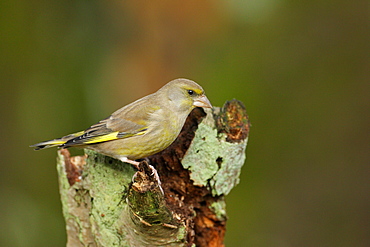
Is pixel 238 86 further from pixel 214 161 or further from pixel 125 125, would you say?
pixel 214 161

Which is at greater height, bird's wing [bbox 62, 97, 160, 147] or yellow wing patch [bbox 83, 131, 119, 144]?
bird's wing [bbox 62, 97, 160, 147]

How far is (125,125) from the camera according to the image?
416cm

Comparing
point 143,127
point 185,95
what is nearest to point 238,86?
point 185,95

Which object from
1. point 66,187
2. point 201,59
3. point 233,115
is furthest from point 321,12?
point 66,187

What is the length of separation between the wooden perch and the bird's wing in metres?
0.18

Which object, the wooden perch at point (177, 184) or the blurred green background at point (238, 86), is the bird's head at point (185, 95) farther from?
the blurred green background at point (238, 86)

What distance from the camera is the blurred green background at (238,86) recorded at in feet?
20.3

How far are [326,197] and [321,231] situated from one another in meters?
0.45

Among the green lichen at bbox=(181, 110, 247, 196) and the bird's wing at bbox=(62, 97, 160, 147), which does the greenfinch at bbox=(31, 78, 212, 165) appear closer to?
the bird's wing at bbox=(62, 97, 160, 147)

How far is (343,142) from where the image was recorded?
260 inches

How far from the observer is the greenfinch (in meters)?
3.93

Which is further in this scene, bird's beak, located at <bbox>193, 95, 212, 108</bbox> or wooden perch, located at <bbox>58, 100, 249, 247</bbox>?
bird's beak, located at <bbox>193, 95, 212, 108</bbox>

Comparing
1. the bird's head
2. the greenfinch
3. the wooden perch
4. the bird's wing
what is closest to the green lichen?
→ the wooden perch

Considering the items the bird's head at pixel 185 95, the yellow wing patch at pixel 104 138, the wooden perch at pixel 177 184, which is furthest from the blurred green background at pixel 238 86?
the wooden perch at pixel 177 184
